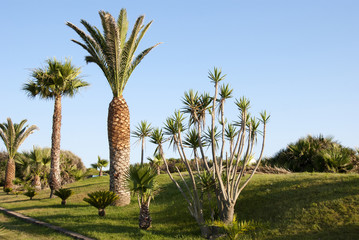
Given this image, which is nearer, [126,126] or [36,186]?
[126,126]

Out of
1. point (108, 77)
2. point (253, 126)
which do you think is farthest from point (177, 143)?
point (108, 77)

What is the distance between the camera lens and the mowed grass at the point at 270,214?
38.1 feet

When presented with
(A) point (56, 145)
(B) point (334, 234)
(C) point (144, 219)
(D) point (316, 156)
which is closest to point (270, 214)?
(B) point (334, 234)

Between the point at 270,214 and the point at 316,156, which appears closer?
the point at 270,214

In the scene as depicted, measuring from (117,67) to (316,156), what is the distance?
1501 cm

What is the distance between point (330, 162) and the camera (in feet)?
70.6

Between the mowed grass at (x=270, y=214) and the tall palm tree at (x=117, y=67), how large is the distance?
2472mm

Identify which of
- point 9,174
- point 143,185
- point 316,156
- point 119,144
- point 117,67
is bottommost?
point 143,185

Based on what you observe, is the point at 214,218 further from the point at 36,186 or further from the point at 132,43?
the point at 36,186

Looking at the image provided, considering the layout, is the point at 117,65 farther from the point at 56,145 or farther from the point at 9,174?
the point at 9,174

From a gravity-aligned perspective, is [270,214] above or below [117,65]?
below

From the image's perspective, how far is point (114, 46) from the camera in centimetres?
1958

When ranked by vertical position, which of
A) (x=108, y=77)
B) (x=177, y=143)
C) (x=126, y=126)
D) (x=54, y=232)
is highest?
(x=108, y=77)

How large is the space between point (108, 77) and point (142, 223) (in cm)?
1014
